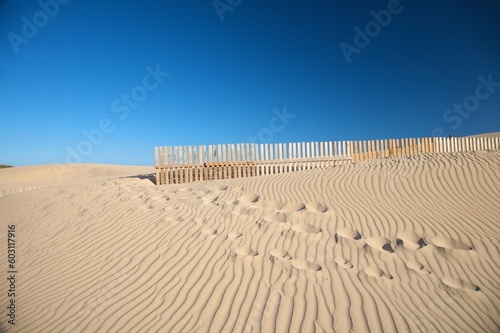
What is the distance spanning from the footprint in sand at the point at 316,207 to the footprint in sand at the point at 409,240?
1634 mm

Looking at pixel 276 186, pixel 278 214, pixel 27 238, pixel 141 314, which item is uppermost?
pixel 276 186

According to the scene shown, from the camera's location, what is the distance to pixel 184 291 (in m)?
4.03

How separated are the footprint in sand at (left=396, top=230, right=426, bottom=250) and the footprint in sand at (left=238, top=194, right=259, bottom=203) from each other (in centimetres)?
343

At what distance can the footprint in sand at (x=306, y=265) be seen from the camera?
14.0 feet

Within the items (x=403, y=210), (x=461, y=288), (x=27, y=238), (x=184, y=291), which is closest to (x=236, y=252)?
(x=184, y=291)

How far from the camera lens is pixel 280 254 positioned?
4.70 meters

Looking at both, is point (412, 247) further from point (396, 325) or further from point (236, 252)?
point (236, 252)

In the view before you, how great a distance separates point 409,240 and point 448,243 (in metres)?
0.62

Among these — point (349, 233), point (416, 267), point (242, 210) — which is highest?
point (242, 210)

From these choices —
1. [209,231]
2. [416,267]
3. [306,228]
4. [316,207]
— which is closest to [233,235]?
[209,231]

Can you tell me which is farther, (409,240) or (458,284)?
(409,240)

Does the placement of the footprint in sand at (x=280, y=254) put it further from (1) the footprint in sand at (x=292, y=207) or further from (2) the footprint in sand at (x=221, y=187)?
(2) the footprint in sand at (x=221, y=187)

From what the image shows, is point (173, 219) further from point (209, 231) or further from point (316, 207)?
point (316, 207)

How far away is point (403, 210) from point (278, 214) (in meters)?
2.72
